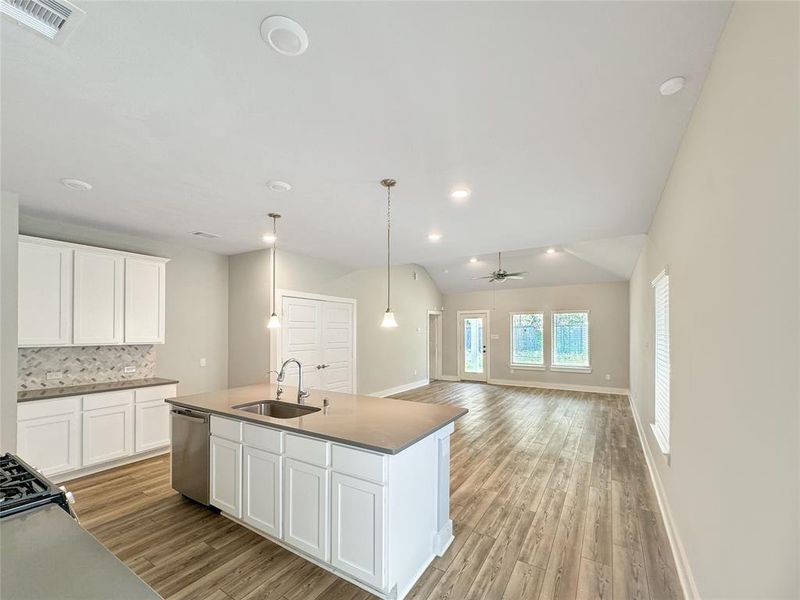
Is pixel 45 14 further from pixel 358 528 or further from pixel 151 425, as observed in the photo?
pixel 151 425

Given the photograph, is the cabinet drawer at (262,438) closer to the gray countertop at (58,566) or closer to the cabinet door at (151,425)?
the gray countertop at (58,566)

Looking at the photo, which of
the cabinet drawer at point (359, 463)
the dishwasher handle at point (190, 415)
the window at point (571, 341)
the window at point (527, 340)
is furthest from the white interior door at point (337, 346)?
the window at point (571, 341)

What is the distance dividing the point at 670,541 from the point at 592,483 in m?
1.05

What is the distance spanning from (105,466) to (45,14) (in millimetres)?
4371

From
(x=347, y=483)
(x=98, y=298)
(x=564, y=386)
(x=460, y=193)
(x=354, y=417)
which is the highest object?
(x=460, y=193)

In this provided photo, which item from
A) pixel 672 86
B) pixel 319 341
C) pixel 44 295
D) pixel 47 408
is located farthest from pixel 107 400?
pixel 672 86

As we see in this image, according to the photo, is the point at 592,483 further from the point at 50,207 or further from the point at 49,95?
the point at 50,207

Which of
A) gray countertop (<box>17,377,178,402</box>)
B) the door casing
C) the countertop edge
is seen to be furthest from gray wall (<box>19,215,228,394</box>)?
the door casing

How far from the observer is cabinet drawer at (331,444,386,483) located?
1994 mm

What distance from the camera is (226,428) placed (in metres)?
2.79

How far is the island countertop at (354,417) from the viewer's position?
6.91 feet

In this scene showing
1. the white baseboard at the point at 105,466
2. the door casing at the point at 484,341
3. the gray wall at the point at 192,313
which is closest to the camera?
the white baseboard at the point at 105,466

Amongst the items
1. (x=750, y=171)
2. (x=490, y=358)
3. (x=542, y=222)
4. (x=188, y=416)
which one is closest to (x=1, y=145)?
(x=188, y=416)

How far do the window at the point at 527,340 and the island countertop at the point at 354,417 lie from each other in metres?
7.23
